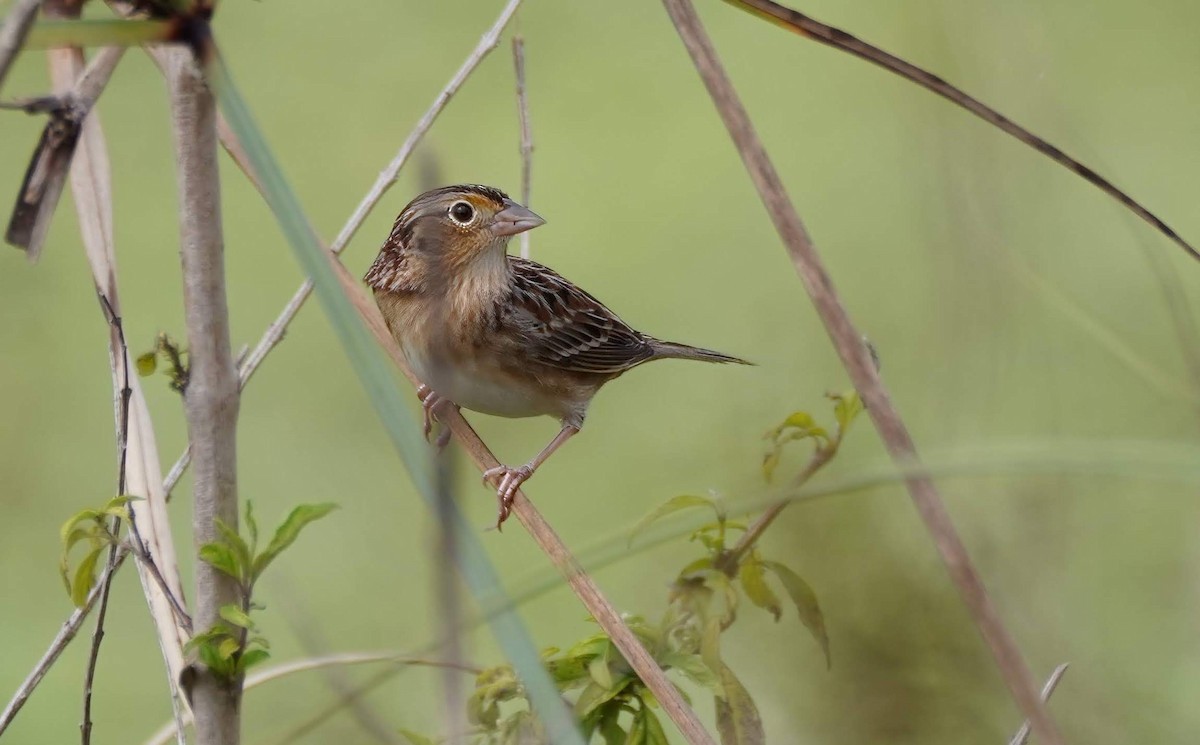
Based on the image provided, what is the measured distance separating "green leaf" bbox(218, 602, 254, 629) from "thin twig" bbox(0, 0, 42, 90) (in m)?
0.39

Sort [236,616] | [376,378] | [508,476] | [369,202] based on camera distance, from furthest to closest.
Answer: [508,476] → [369,202] → [236,616] → [376,378]

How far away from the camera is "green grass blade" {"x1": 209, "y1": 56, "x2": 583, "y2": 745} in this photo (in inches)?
25.1

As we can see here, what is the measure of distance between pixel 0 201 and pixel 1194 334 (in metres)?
4.00

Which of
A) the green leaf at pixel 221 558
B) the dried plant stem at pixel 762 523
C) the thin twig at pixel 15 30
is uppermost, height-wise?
the thin twig at pixel 15 30

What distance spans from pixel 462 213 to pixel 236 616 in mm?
1008

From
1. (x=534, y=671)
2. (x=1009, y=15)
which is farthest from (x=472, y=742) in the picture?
(x=1009, y=15)

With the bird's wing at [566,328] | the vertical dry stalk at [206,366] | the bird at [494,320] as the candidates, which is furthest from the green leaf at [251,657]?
the bird's wing at [566,328]

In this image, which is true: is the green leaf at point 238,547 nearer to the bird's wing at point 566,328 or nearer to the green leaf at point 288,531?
the green leaf at point 288,531

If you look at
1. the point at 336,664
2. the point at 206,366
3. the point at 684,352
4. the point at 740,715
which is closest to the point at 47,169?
the point at 206,366

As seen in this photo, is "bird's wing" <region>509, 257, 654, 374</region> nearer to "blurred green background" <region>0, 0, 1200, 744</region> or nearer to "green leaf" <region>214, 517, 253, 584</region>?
"blurred green background" <region>0, 0, 1200, 744</region>

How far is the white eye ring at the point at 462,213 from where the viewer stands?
1.81m

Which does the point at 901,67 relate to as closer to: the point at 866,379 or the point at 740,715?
the point at 866,379

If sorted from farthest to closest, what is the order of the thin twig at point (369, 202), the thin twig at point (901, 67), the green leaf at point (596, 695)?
the thin twig at point (369, 202), the green leaf at point (596, 695), the thin twig at point (901, 67)

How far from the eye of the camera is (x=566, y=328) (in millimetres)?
2061
